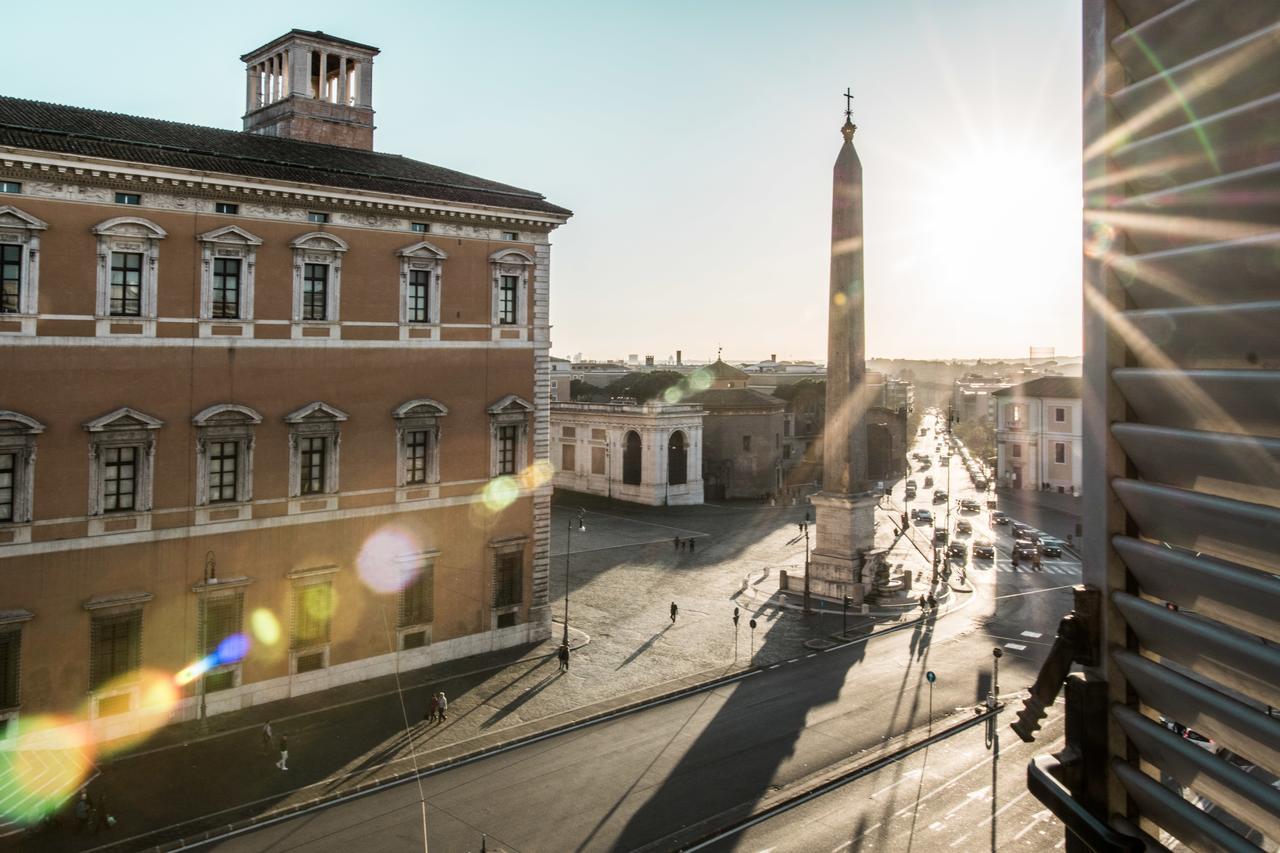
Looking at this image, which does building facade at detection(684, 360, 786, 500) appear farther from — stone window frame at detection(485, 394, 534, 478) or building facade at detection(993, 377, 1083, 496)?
stone window frame at detection(485, 394, 534, 478)

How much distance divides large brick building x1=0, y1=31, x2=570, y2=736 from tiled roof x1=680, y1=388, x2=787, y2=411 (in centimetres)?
4399

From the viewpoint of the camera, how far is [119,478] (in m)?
23.9

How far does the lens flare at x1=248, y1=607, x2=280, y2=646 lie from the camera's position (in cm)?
2605

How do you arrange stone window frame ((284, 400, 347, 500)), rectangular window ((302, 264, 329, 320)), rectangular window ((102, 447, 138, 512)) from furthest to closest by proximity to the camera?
rectangular window ((302, 264, 329, 320)) → stone window frame ((284, 400, 347, 500)) → rectangular window ((102, 447, 138, 512))

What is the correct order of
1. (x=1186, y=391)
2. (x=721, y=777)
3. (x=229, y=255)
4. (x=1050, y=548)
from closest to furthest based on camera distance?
(x=1186, y=391)
(x=721, y=777)
(x=229, y=255)
(x=1050, y=548)

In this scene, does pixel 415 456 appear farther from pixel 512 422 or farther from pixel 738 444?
pixel 738 444

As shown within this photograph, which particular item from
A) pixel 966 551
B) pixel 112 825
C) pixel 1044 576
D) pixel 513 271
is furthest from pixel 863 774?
pixel 966 551

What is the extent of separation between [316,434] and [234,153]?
27.7 feet

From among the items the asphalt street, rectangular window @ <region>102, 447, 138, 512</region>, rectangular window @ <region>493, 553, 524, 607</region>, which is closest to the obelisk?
the asphalt street

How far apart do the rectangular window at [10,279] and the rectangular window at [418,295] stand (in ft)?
34.2

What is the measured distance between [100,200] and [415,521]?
40.6 ft

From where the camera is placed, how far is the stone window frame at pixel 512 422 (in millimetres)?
31391

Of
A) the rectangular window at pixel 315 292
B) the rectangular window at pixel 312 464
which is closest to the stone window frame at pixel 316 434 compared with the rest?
the rectangular window at pixel 312 464

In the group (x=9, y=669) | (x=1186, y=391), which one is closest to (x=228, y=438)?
(x=9, y=669)
